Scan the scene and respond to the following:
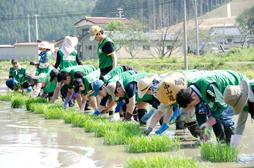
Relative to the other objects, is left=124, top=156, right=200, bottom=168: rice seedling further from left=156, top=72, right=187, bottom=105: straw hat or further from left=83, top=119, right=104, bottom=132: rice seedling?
left=83, top=119, right=104, bottom=132: rice seedling

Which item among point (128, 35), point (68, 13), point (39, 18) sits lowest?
point (128, 35)

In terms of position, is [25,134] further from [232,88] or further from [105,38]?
[232,88]

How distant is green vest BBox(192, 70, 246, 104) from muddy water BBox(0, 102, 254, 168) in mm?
670

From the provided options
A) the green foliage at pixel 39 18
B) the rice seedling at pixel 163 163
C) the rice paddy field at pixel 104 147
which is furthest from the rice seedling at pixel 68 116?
the green foliage at pixel 39 18

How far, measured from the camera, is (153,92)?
7039 mm

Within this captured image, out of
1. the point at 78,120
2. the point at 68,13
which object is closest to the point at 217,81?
the point at 78,120

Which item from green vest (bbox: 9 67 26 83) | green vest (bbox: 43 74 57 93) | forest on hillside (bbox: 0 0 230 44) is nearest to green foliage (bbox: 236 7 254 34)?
forest on hillside (bbox: 0 0 230 44)

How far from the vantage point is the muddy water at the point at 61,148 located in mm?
5333

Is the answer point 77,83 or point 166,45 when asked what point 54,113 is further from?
point 166,45

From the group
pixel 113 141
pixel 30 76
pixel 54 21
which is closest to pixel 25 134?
pixel 113 141

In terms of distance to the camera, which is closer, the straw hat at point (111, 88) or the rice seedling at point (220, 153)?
the rice seedling at point (220, 153)

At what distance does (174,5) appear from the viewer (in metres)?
112

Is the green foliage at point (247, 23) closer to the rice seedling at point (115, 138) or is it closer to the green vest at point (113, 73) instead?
the green vest at point (113, 73)

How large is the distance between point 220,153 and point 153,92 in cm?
224
